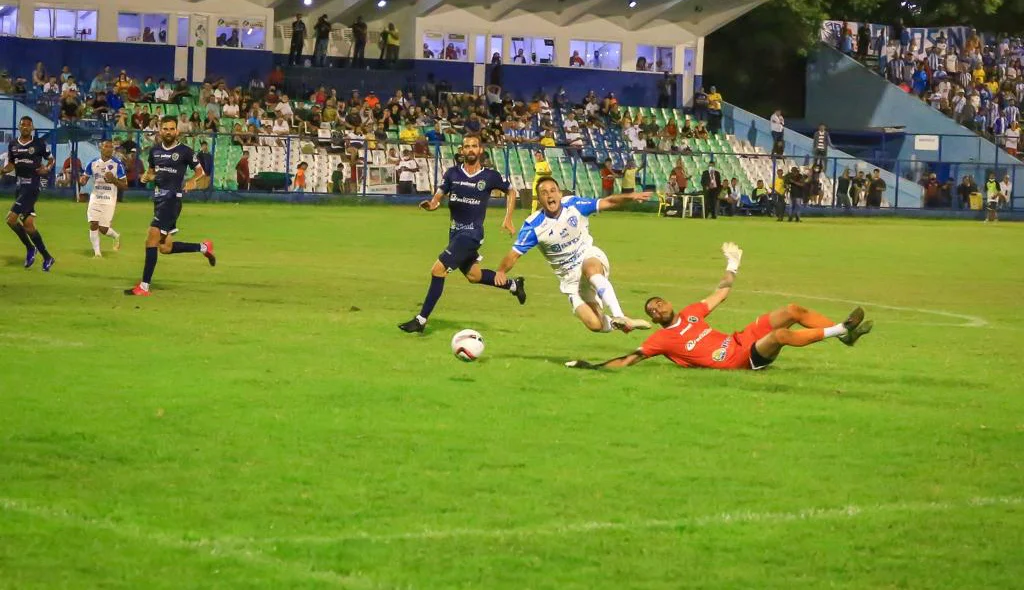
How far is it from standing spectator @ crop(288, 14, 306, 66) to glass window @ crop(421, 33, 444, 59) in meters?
5.42

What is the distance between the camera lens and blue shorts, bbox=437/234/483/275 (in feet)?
56.6

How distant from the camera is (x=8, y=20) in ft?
180

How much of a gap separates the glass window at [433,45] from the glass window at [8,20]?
51.3ft

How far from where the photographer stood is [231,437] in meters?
10.6

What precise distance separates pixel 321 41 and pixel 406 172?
34.0 feet

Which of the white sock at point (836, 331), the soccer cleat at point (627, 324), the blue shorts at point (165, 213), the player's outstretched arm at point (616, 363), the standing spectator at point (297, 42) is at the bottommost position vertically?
the player's outstretched arm at point (616, 363)

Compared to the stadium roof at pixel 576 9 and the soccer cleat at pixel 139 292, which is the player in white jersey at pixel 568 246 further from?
the stadium roof at pixel 576 9

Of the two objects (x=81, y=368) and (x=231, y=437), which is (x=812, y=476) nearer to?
(x=231, y=437)

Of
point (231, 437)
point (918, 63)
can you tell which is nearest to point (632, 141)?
point (918, 63)

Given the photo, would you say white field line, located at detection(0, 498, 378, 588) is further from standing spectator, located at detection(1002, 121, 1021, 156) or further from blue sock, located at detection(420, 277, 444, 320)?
standing spectator, located at detection(1002, 121, 1021, 156)

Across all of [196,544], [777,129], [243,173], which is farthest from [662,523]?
[777,129]

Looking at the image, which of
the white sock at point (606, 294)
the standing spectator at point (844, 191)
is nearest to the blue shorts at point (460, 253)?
the white sock at point (606, 294)

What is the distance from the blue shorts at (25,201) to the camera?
23.3 meters

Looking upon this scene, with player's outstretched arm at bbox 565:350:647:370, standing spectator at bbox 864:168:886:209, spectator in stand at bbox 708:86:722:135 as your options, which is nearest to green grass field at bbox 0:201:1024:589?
player's outstretched arm at bbox 565:350:647:370
